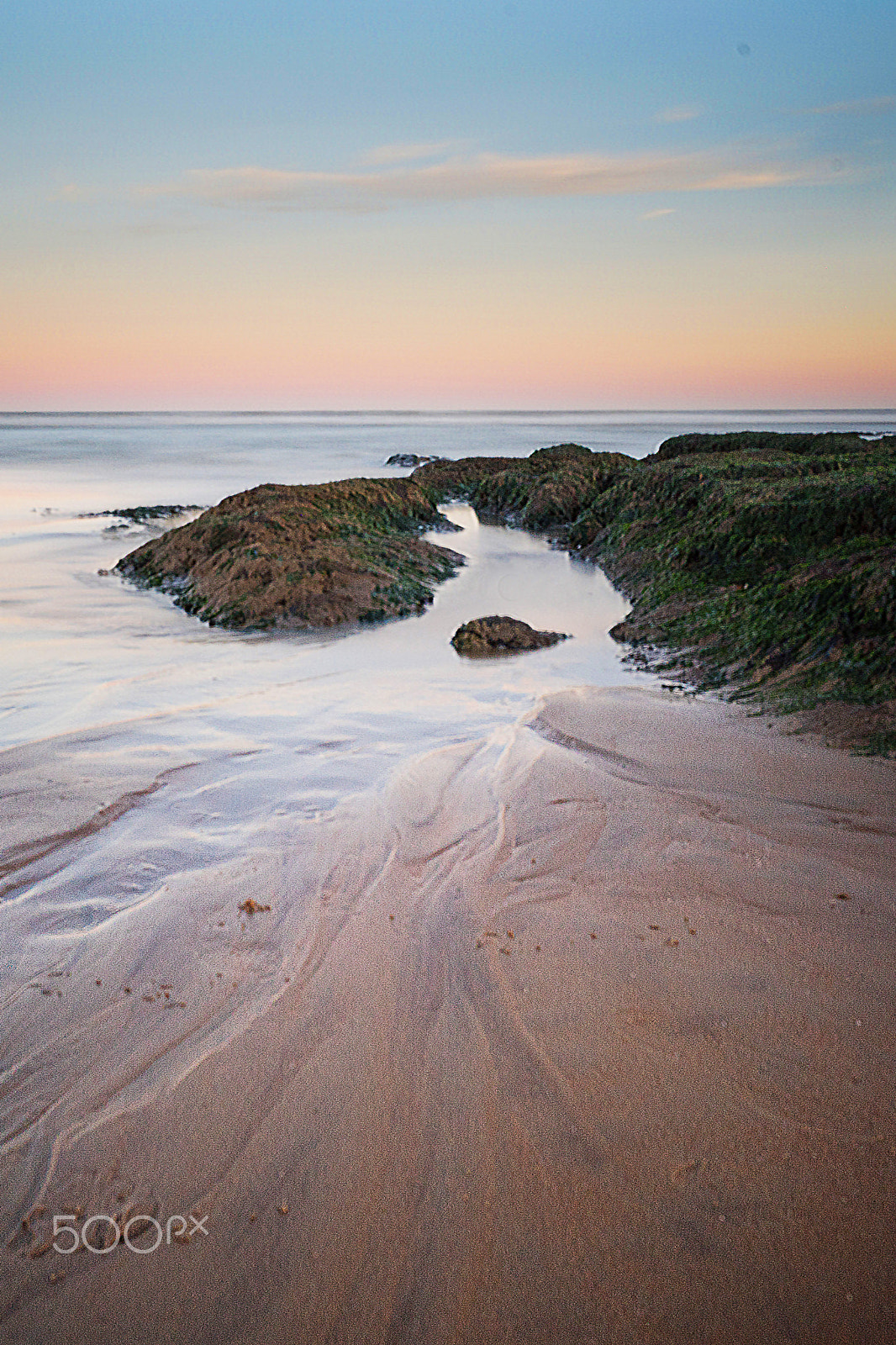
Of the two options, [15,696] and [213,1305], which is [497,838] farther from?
[15,696]

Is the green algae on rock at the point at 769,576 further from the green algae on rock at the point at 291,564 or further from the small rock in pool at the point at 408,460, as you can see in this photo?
the small rock in pool at the point at 408,460

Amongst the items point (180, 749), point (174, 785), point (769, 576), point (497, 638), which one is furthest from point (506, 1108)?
point (769, 576)

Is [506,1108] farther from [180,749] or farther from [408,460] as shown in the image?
[408,460]

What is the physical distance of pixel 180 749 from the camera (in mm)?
4938

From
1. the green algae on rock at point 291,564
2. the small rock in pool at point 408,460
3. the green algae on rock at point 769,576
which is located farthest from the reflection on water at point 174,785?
the small rock in pool at point 408,460

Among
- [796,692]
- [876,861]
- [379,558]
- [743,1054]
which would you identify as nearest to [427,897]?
[743,1054]

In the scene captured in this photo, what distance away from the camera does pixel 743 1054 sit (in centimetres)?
244

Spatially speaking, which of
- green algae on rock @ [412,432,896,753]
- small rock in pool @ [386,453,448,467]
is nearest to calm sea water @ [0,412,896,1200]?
green algae on rock @ [412,432,896,753]

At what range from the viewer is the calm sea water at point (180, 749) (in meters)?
2.91

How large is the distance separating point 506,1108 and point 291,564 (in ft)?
25.3

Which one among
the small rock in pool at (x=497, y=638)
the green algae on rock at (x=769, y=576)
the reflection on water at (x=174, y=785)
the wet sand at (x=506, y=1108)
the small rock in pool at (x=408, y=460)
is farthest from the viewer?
the small rock in pool at (x=408, y=460)

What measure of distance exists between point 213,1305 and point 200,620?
7627 millimetres

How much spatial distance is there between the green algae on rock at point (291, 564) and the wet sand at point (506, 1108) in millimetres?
5440

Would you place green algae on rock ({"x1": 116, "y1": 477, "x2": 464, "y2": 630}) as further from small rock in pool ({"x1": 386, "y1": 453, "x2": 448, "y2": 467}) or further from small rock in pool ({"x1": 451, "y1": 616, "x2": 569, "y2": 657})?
small rock in pool ({"x1": 386, "y1": 453, "x2": 448, "y2": 467})
